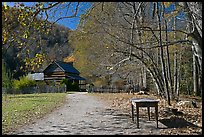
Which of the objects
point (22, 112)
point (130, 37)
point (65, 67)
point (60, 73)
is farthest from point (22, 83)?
point (22, 112)

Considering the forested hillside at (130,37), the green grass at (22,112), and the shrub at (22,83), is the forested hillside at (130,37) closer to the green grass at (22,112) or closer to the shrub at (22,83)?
the green grass at (22,112)

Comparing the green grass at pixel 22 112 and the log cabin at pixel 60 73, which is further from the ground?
the log cabin at pixel 60 73

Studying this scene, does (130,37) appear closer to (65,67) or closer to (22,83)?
(22,83)

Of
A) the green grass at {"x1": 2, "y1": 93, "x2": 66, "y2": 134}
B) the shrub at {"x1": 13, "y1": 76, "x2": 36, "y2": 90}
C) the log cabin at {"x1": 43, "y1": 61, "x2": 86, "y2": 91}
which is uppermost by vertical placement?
the log cabin at {"x1": 43, "y1": 61, "x2": 86, "y2": 91}

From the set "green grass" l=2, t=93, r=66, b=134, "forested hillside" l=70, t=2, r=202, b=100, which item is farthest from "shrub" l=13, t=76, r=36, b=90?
"green grass" l=2, t=93, r=66, b=134

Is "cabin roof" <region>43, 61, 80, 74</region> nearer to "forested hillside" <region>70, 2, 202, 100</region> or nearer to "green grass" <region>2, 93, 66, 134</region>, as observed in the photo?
"forested hillside" <region>70, 2, 202, 100</region>

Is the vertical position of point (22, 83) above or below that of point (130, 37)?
below

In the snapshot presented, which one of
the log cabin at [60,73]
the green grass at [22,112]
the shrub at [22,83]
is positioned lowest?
the green grass at [22,112]

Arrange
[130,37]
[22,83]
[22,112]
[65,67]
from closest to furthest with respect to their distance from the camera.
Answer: [22,112]
[130,37]
[22,83]
[65,67]

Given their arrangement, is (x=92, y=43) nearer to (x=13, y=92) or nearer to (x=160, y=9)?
(x=160, y=9)

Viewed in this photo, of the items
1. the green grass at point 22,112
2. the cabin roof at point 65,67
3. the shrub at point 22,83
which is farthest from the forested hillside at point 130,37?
the cabin roof at point 65,67

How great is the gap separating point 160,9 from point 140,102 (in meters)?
11.8

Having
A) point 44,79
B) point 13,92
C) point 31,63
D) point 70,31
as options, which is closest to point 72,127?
point 31,63

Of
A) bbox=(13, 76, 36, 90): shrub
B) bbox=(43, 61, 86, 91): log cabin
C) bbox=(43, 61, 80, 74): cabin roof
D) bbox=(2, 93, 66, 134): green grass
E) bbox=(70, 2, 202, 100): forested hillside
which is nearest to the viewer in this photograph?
bbox=(2, 93, 66, 134): green grass
